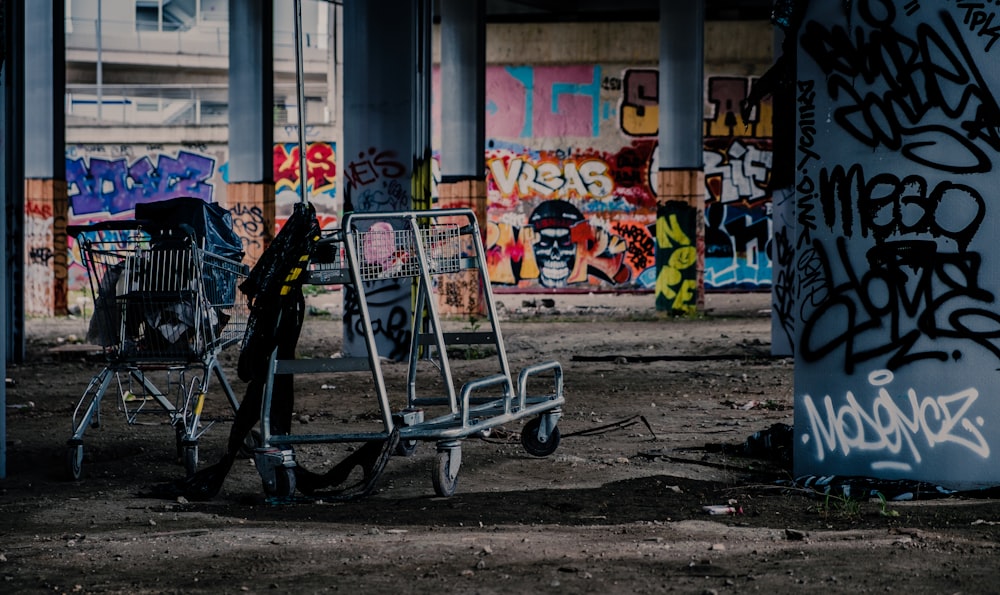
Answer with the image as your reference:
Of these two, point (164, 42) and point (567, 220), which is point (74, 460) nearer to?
point (567, 220)

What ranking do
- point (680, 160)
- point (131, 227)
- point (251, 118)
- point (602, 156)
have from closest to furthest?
point (131, 227) < point (680, 160) < point (251, 118) < point (602, 156)

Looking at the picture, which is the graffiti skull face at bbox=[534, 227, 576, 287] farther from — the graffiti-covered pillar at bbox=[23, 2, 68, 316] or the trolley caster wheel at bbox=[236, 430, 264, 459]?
the trolley caster wheel at bbox=[236, 430, 264, 459]

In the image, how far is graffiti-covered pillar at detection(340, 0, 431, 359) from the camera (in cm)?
1423

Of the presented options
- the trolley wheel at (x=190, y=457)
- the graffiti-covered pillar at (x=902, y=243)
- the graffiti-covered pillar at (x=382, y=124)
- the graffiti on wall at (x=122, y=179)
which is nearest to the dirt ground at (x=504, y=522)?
the trolley wheel at (x=190, y=457)

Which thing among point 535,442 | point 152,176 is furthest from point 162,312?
point 152,176

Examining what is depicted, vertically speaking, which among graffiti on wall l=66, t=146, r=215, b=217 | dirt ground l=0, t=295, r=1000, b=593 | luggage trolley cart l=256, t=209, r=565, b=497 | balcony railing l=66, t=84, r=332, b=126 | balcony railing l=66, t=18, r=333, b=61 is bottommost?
dirt ground l=0, t=295, r=1000, b=593

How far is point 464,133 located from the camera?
70.6 feet

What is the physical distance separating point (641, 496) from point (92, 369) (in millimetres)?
8711

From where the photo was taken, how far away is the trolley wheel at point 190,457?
708 cm

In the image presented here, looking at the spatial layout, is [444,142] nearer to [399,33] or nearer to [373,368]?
[399,33]

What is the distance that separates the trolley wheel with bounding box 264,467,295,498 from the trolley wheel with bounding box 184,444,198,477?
0.90 metres

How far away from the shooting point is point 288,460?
638 cm

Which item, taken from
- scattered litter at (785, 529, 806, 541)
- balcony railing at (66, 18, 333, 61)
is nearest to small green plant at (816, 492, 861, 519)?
scattered litter at (785, 529, 806, 541)

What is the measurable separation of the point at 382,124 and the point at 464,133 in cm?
725
